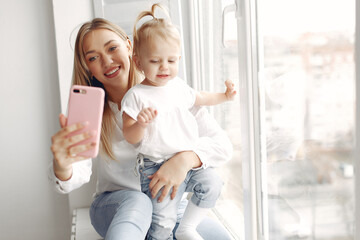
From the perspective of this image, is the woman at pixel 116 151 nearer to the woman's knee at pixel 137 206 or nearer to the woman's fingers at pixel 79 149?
the woman's knee at pixel 137 206

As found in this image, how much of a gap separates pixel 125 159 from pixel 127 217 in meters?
0.34

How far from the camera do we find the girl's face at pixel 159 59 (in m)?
1.14

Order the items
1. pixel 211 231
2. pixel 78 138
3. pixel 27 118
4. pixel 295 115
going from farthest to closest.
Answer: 1. pixel 27 118
2. pixel 211 231
3. pixel 295 115
4. pixel 78 138

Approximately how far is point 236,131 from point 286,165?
0.48 m

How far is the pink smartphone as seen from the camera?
0.98m

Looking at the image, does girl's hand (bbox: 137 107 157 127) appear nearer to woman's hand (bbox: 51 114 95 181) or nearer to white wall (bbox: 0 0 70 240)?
woman's hand (bbox: 51 114 95 181)

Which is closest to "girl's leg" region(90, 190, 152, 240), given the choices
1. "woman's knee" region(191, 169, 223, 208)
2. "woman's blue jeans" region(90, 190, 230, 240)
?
"woman's blue jeans" region(90, 190, 230, 240)

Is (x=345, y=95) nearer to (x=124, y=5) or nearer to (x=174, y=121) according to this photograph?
(x=174, y=121)

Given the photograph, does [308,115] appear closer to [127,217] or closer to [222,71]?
[127,217]

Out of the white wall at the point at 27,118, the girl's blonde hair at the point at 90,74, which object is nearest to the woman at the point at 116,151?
the girl's blonde hair at the point at 90,74

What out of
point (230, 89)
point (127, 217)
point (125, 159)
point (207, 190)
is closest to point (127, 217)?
point (127, 217)

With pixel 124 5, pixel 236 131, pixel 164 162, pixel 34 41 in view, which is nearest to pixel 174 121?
pixel 164 162

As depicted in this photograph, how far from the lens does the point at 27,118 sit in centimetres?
214

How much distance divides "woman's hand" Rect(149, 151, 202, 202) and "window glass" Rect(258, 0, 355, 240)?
0.81 feet
